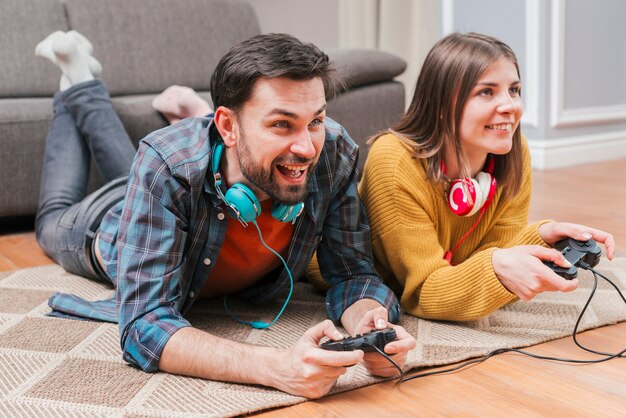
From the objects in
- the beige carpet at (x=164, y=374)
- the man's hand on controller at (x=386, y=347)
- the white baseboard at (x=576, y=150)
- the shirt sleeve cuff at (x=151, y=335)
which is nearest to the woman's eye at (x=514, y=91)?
the beige carpet at (x=164, y=374)

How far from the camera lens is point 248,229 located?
4.16 ft

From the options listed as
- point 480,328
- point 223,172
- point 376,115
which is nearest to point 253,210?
point 223,172

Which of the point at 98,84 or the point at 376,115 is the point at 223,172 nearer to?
the point at 98,84

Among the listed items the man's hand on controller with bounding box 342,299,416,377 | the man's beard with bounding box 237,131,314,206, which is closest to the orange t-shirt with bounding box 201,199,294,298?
the man's beard with bounding box 237,131,314,206

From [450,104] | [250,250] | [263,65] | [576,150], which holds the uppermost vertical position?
[263,65]

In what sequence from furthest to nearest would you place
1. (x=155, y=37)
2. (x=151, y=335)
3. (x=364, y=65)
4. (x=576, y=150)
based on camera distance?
(x=576, y=150)
(x=155, y=37)
(x=364, y=65)
(x=151, y=335)

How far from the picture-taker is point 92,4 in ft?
8.60

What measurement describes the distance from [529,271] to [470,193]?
228mm

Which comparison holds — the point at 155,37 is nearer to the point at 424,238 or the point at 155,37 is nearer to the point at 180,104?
the point at 180,104

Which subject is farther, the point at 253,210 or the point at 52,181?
the point at 52,181

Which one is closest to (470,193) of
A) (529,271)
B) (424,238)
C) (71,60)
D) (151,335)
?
(424,238)

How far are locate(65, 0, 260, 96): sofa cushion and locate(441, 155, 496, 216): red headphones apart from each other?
1.60 meters

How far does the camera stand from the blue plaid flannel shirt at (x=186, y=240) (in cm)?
110

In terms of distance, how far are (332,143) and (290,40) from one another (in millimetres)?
240
